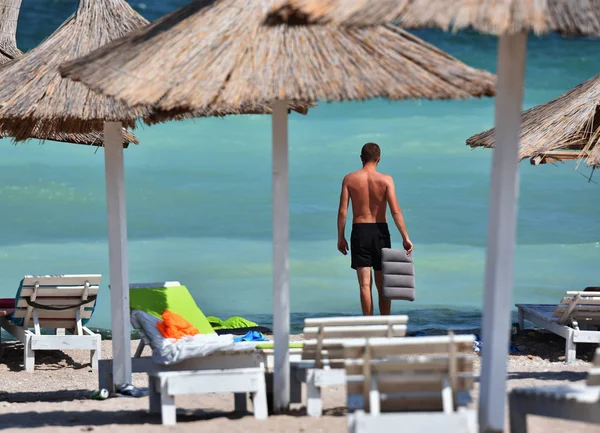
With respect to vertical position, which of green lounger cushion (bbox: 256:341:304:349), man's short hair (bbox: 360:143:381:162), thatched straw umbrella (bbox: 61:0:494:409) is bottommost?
green lounger cushion (bbox: 256:341:304:349)

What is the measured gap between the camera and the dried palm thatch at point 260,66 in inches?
186

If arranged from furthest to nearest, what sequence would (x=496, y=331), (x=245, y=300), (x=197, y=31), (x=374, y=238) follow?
(x=245, y=300) < (x=374, y=238) < (x=197, y=31) < (x=496, y=331)

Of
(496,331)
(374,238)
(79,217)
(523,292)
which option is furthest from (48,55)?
(79,217)

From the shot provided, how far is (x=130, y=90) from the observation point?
487 centimetres

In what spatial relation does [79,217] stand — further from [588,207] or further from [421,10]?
[421,10]

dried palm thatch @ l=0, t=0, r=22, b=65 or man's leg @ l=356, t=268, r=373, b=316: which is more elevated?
dried palm thatch @ l=0, t=0, r=22, b=65

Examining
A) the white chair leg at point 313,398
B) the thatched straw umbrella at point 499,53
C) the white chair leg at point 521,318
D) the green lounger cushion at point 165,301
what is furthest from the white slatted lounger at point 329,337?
the white chair leg at point 521,318

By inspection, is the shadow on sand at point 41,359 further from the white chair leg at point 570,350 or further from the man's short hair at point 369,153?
the white chair leg at point 570,350

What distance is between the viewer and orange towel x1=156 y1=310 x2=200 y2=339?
591cm

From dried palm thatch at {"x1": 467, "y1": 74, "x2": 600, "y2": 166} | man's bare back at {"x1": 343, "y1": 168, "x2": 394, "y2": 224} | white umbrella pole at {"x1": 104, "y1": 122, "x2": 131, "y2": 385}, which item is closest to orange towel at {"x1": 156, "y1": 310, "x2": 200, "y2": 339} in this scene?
white umbrella pole at {"x1": 104, "y1": 122, "x2": 131, "y2": 385}

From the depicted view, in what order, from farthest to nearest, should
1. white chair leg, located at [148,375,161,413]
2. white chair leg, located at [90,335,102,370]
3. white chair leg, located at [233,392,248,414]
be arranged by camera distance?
1. white chair leg, located at [90,335,102,370]
2. white chair leg, located at [233,392,248,414]
3. white chair leg, located at [148,375,161,413]

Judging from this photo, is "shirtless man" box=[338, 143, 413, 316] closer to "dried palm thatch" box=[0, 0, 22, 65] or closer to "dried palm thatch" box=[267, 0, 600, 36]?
"dried palm thatch" box=[0, 0, 22, 65]

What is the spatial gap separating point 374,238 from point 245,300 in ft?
28.2

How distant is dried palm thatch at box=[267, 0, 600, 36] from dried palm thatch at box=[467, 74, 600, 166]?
11.5 feet
